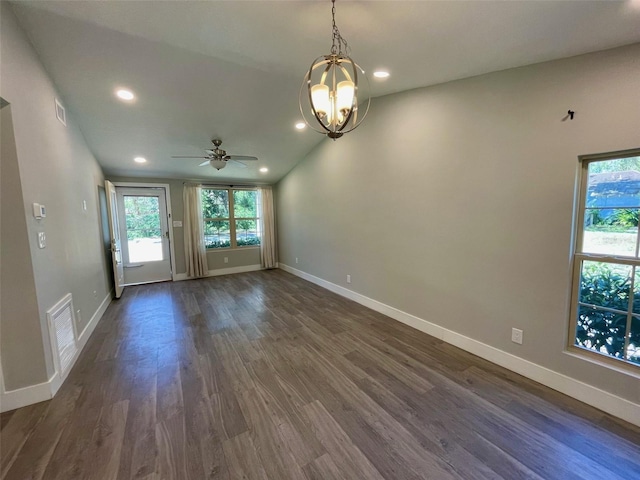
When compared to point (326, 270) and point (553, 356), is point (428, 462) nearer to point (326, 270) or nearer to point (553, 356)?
point (553, 356)

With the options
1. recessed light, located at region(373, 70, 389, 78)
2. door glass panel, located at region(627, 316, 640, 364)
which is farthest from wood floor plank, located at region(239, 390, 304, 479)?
recessed light, located at region(373, 70, 389, 78)

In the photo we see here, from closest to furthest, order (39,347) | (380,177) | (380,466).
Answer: (380,466), (39,347), (380,177)

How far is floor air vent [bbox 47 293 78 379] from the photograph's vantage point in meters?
2.11

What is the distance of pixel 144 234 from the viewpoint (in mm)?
5562

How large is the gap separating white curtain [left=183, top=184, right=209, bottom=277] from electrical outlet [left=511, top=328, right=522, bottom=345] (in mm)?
5767

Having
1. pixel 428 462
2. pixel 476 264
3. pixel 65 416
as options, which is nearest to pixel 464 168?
pixel 476 264

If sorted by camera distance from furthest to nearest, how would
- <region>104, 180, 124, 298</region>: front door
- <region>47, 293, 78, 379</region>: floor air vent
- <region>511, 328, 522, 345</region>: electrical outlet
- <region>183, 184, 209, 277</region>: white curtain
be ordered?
<region>183, 184, 209, 277</region>: white curtain → <region>104, 180, 124, 298</region>: front door → <region>511, 328, 522, 345</region>: electrical outlet → <region>47, 293, 78, 379</region>: floor air vent

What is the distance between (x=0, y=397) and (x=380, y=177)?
4.06m

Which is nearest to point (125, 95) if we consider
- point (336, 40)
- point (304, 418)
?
point (336, 40)

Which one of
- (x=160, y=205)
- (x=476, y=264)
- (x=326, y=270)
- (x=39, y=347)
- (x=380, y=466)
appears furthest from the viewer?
(x=160, y=205)

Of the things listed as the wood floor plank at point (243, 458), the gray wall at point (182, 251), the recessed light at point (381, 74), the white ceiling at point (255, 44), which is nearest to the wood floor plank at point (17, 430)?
the wood floor plank at point (243, 458)

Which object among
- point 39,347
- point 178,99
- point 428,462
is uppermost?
point 178,99

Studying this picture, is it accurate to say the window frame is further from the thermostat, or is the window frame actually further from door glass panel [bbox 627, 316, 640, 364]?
door glass panel [bbox 627, 316, 640, 364]

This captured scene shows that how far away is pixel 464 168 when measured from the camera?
8.45 ft
